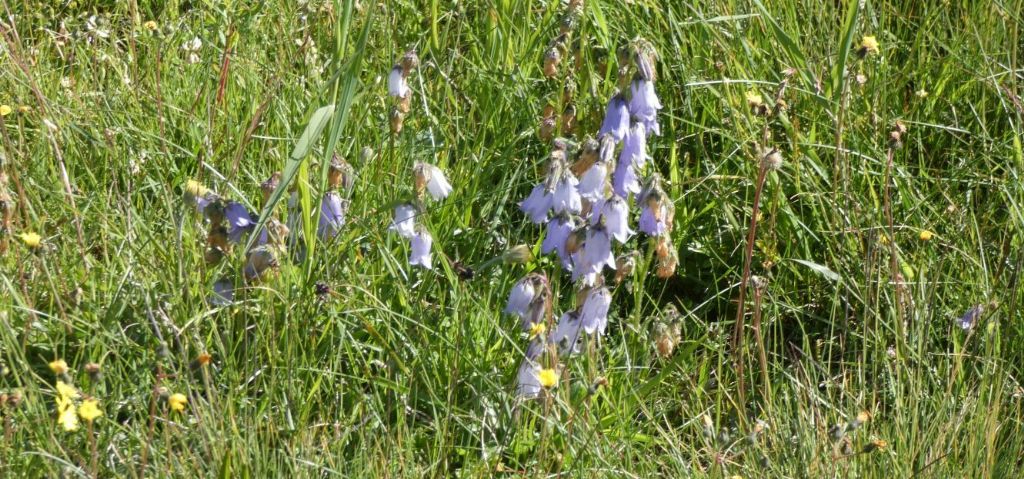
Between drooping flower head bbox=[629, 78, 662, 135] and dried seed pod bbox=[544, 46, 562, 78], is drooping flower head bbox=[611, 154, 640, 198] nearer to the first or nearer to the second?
drooping flower head bbox=[629, 78, 662, 135]

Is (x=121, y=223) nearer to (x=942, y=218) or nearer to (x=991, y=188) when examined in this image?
(x=942, y=218)

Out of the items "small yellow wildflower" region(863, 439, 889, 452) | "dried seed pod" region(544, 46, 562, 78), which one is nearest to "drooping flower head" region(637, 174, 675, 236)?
"small yellow wildflower" region(863, 439, 889, 452)

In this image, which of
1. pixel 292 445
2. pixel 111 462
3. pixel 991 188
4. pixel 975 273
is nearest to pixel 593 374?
pixel 292 445

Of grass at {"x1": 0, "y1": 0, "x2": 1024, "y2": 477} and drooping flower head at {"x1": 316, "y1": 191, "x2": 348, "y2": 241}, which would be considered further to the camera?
drooping flower head at {"x1": 316, "y1": 191, "x2": 348, "y2": 241}

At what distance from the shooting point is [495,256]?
8.22 feet

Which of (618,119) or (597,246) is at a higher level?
(618,119)

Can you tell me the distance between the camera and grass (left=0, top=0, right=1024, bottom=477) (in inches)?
72.9

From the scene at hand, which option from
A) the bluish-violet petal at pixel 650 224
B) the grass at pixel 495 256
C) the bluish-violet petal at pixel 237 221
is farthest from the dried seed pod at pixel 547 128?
the bluish-violet petal at pixel 237 221

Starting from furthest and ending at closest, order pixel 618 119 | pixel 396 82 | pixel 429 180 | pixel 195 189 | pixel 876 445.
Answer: pixel 396 82, pixel 429 180, pixel 618 119, pixel 195 189, pixel 876 445

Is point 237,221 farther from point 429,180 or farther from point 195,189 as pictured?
point 429,180

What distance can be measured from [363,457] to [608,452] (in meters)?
0.41

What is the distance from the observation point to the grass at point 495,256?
1.85m

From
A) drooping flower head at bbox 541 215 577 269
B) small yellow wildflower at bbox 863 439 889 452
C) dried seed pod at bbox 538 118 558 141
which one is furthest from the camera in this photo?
dried seed pod at bbox 538 118 558 141

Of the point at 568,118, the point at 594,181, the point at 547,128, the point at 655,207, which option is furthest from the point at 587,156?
the point at 547,128
